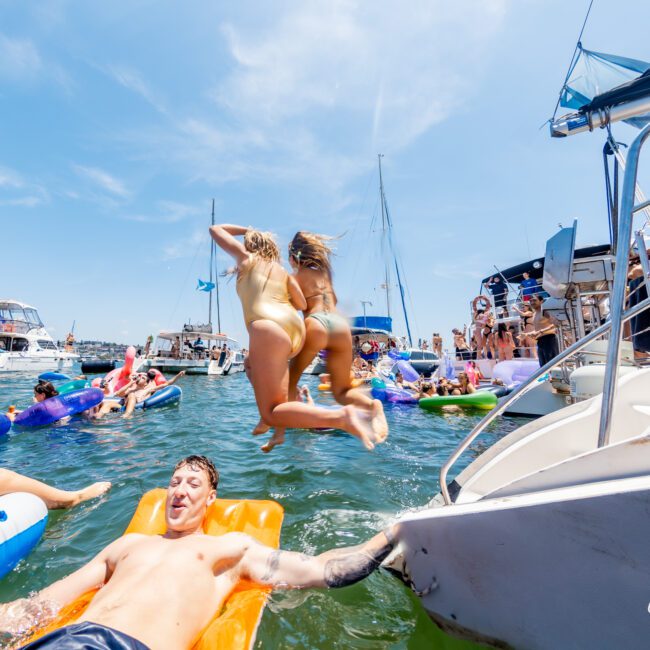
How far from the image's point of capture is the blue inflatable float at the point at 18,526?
119 inches

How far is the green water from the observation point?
2473 mm

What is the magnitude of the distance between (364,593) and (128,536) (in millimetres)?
1898

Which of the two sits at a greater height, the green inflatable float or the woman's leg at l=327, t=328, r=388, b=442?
the woman's leg at l=327, t=328, r=388, b=442

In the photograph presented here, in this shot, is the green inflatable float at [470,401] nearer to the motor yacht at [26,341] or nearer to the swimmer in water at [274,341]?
the swimmer in water at [274,341]

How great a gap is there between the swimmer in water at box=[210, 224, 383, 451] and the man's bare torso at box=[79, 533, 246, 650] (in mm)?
1033

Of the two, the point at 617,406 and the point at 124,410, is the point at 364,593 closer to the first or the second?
the point at 617,406

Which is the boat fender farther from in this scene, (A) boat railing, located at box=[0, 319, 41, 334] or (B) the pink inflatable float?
(A) boat railing, located at box=[0, 319, 41, 334]

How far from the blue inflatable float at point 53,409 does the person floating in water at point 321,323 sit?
8.11m

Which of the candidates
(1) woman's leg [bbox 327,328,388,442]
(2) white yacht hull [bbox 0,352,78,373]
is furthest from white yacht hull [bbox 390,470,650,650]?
(2) white yacht hull [bbox 0,352,78,373]

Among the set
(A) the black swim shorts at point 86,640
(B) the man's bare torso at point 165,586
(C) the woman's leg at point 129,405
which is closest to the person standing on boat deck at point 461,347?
(C) the woman's leg at point 129,405

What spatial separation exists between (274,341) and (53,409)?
28.2ft

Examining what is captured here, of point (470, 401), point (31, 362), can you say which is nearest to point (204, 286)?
point (31, 362)

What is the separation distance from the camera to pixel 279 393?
274cm

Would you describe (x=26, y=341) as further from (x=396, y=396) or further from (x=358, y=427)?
(x=358, y=427)
